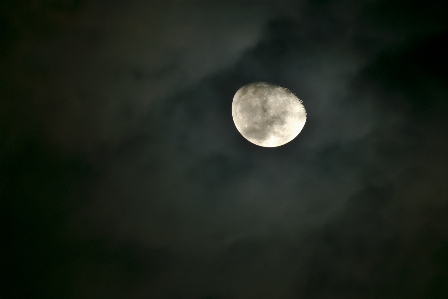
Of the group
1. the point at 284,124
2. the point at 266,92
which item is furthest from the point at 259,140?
the point at 266,92

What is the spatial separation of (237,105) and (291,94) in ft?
7.32

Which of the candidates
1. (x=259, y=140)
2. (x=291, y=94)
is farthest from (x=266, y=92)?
(x=259, y=140)

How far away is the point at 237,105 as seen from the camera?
1081 cm

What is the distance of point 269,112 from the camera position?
10.3m

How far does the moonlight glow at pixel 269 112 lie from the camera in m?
10.2

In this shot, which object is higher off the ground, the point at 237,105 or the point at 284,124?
the point at 237,105

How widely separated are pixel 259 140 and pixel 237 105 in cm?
174

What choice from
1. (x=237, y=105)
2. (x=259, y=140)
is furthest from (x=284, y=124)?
(x=237, y=105)

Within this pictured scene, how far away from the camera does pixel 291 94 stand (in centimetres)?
1041

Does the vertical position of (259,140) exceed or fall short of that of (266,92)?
it falls short

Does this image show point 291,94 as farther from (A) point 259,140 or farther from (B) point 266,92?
(A) point 259,140

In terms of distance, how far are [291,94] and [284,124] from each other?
130cm

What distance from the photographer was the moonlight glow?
1021cm

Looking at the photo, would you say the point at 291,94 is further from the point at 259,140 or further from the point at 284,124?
the point at 259,140
